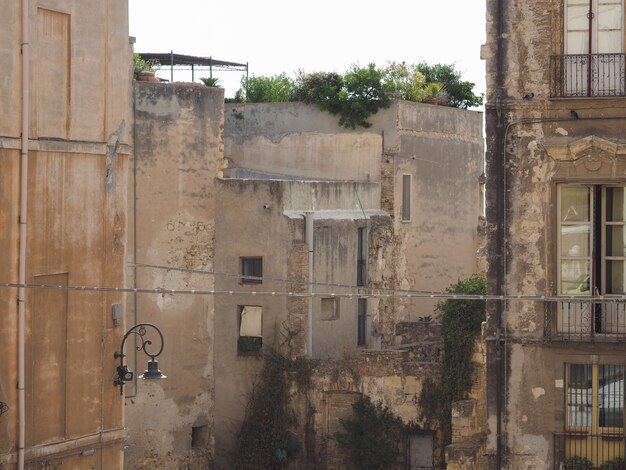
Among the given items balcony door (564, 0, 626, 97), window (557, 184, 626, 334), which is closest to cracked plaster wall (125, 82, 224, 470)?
window (557, 184, 626, 334)

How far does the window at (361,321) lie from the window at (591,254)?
1625 centimetres

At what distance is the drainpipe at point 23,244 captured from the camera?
66.2 ft

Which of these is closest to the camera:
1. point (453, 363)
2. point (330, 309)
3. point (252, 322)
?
point (453, 363)

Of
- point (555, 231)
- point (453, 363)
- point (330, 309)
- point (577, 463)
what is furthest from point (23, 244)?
point (330, 309)

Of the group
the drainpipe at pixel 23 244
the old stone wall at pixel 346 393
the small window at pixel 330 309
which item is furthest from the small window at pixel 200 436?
the drainpipe at pixel 23 244

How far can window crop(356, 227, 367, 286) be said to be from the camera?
119 feet

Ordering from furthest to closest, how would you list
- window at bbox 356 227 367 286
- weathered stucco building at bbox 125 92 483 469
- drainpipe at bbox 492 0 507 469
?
window at bbox 356 227 367 286 < weathered stucco building at bbox 125 92 483 469 < drainpipe at bbox 492 0 507 469

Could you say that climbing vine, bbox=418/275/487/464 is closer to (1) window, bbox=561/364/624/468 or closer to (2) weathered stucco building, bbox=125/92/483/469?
(2) weathered stucco building, bbox=125/92/483/469

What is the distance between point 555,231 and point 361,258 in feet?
51.8

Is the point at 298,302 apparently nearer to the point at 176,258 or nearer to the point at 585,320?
the point at 176,258

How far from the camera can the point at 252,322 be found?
34719 mm

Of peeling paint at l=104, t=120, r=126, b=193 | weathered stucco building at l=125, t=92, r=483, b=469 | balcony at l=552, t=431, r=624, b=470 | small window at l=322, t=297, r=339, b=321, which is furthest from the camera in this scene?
small window at l=322, t=297, r=339, b=321

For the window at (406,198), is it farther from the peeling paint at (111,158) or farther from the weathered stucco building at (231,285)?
the peeling paint at (111,158)

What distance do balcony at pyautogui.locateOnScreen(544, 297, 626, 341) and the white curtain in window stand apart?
1451 centimetres
